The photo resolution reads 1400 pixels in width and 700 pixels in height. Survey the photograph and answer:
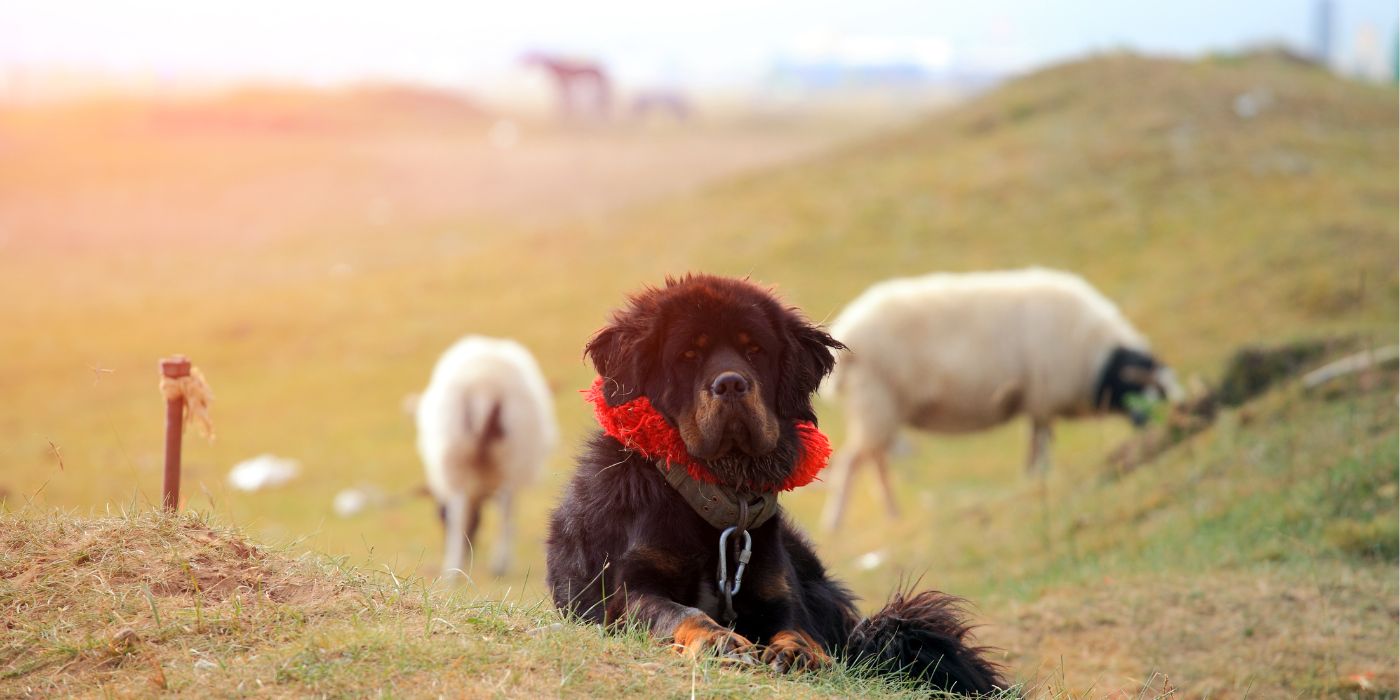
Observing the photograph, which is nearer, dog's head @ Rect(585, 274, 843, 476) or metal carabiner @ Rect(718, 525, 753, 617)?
dog's head @ Rect(585, 274, 843, 476)

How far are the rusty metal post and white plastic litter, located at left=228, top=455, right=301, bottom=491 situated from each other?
9912mm

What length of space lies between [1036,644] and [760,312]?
275 centimetres

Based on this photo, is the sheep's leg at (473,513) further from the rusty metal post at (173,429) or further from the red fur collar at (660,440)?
the red fur collar at (660,440)

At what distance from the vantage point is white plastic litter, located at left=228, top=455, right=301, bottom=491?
1430 cm

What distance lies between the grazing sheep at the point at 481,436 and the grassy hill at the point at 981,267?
1.85ft

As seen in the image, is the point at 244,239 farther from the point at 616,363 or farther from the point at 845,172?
the point at 616,363

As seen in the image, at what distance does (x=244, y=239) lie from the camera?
29.1 meters

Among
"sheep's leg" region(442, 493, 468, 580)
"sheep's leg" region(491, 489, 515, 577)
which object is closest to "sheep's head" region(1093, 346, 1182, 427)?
"sheep's leg" region(491, 489, 515, 577)

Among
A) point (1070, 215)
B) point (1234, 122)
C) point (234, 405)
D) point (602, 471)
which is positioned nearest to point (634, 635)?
point (602, 471)

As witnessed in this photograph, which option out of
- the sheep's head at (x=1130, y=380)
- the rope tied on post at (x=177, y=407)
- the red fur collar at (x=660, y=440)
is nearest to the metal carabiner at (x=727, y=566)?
the red fur collar at (x=660, y=440)

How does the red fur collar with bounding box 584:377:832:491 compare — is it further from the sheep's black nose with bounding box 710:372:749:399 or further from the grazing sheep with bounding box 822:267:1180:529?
the grazing sheep with bounding box 822:267:1180:529

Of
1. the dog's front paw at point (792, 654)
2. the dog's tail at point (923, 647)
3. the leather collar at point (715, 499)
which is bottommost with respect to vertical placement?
the dog's tail at point (923, 647)

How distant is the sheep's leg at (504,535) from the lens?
11.4m

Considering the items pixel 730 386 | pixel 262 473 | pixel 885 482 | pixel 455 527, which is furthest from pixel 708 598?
pixel 262 473
